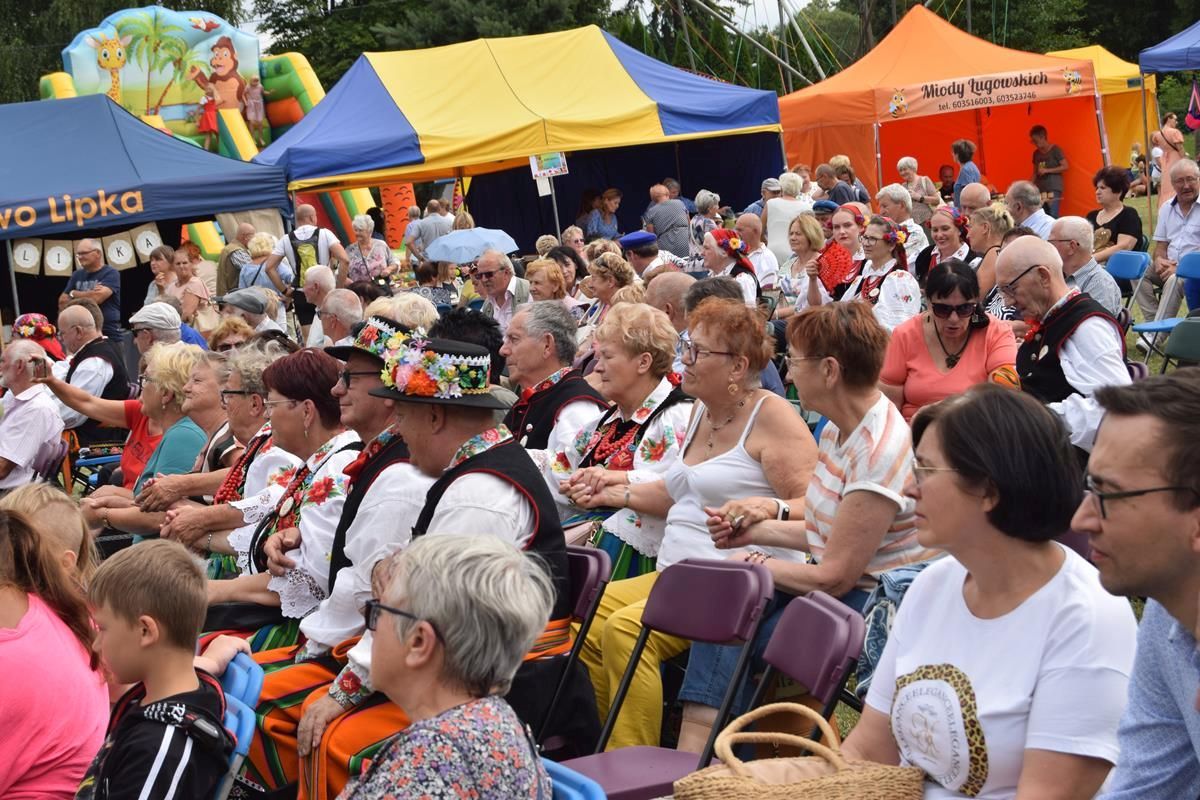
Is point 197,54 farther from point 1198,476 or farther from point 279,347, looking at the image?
point 1198,476

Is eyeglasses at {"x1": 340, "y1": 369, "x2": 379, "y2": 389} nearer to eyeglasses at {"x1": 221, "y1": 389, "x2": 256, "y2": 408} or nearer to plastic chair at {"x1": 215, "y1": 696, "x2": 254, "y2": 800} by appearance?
eyeglasses at {"x1": 221, "y1": 389, "x2": 256, "y2": 408}

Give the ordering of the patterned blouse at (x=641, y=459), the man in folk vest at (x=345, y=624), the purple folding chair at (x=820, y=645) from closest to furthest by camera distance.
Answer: the purple folding chair at (x=820, y=645) < the man in folk vest at (x=345, y=624) < the patterned blouse at (x=641, y=459)

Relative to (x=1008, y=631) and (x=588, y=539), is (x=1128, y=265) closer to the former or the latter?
(x=588, y=539)

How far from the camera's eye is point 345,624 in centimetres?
361

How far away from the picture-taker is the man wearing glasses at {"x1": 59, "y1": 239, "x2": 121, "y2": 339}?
439 inches

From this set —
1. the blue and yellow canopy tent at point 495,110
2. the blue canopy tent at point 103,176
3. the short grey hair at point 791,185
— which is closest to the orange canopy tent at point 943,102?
the blue and yellow canopy tent at point 495,110

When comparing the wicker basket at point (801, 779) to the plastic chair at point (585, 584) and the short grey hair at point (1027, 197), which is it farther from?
the short grey hair at point (1027, 197)

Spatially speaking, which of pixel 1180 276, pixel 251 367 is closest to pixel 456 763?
pixel 251 367

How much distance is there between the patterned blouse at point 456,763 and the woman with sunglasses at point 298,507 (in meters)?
1.69

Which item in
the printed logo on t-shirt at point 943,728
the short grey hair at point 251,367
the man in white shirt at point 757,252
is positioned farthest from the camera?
the man in white shirt at point 757,252

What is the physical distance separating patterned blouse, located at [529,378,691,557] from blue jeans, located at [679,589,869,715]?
2.67 feet

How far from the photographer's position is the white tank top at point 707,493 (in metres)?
3.96

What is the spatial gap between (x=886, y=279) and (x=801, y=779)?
5.90 meters

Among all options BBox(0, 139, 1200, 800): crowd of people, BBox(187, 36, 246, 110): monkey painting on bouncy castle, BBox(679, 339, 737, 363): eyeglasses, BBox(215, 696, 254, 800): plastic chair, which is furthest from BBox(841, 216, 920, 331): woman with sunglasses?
BBox(187, 36, 246, 110): monkey painting on bouncy castle
